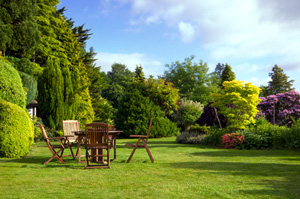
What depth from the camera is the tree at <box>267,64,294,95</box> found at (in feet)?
170

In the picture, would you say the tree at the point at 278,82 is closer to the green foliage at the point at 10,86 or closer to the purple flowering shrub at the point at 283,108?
the purple flowering shrub at the point at 283,108

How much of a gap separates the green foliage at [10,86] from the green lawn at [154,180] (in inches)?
154

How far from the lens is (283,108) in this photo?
2036 cm

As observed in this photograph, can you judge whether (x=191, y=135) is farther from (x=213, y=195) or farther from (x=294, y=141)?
(x=213, y=195)

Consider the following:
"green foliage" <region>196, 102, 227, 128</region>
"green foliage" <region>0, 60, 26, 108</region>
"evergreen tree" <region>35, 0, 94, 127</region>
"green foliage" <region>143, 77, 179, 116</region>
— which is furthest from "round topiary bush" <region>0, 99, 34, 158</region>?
"green foliage" <region>143, 77, 179, 116</region>

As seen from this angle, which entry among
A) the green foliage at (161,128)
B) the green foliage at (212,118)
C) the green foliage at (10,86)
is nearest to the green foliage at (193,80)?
the green foliage at (161,128)

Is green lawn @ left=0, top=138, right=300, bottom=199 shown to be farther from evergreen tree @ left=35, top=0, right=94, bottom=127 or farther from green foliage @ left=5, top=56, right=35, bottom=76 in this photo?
evergreen tree @ left=35, top=0, right=94, bottom=127

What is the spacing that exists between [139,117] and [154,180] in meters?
15.4

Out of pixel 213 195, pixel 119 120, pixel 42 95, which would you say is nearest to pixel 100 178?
pixel 213 195

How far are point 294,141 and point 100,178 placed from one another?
886 cm

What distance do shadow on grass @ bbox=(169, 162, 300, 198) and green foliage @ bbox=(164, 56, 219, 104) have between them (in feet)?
93.5

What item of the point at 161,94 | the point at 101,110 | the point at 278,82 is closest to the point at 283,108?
the point at 161,94

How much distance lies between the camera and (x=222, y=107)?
14164 millimetres

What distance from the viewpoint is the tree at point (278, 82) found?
5173 cm
